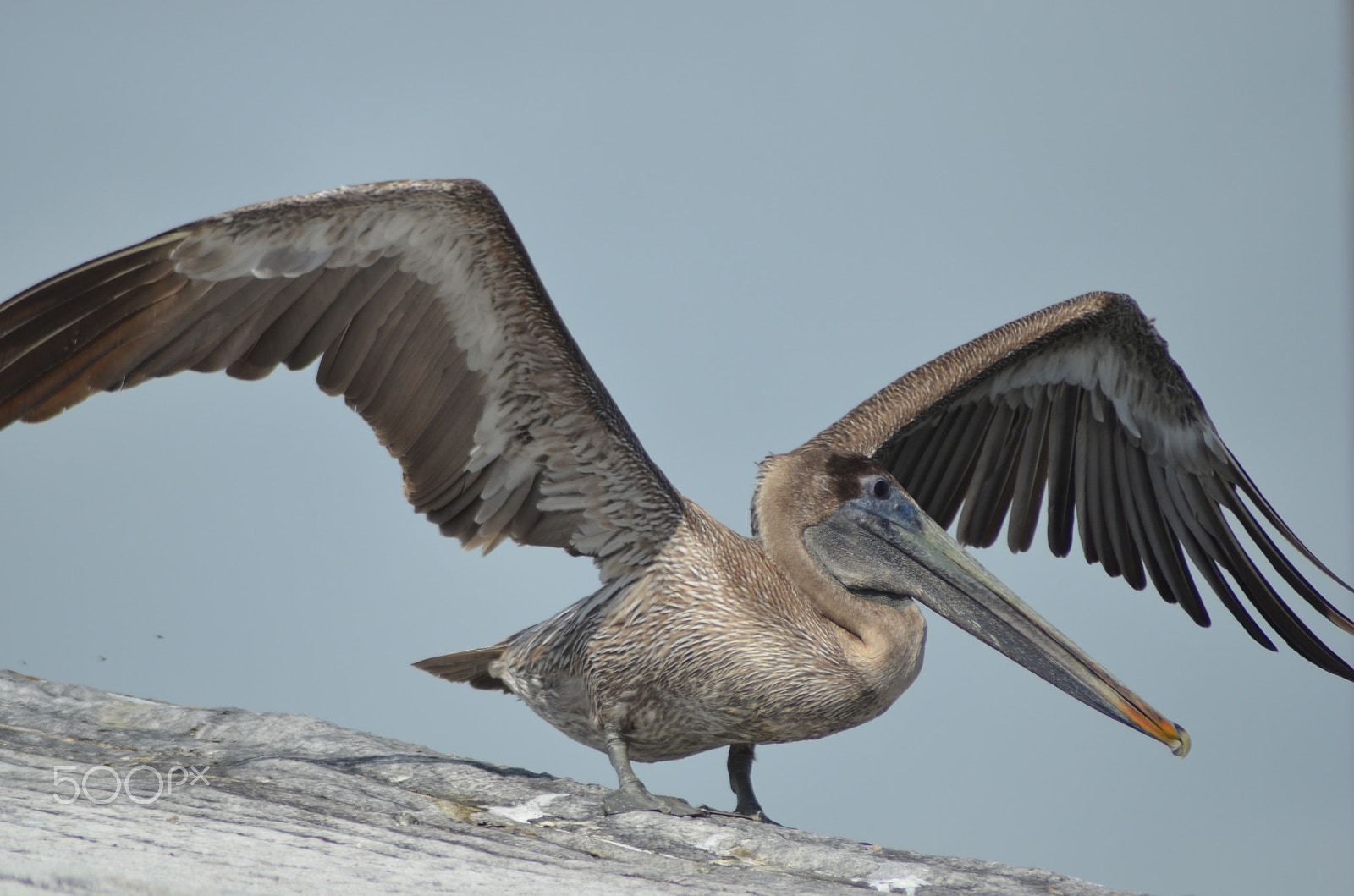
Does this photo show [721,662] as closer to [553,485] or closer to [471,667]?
[553,485]

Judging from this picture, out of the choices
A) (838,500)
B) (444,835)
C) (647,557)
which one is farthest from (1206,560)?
(444,835)

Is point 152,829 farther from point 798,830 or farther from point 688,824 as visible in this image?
point 798,830

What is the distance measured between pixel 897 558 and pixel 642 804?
6.02 ft

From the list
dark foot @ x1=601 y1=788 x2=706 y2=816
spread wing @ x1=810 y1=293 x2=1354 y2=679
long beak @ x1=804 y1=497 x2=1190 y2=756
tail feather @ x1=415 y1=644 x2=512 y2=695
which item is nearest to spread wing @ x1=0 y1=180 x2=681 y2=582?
tail feather @ x1=415 y1=644 x2=512 y2=695

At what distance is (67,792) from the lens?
3.87 meters

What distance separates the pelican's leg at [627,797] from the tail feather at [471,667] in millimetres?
936

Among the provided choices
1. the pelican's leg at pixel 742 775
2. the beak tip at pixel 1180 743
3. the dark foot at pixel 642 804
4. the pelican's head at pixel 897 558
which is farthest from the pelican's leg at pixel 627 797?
the beak tip at pixel 1180 743

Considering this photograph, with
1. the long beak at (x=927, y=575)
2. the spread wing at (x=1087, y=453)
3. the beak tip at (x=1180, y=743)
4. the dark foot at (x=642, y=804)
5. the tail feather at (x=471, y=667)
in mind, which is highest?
the spread wing at (x=1087, y=453)

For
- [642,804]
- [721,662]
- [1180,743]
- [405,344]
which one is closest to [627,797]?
[642,804]

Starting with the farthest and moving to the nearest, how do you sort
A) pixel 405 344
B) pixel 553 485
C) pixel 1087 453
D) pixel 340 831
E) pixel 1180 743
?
pixel 1087 453, pixel 553 485, pixel 405 344, pixel 1180 743, pixel 340 831

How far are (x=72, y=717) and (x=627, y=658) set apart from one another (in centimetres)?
279

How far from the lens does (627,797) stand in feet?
16.5

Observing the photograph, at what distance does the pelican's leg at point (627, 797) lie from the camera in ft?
15.8

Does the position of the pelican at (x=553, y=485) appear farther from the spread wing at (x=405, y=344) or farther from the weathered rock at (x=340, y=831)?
the weathered rock at (x=340, y=831)
